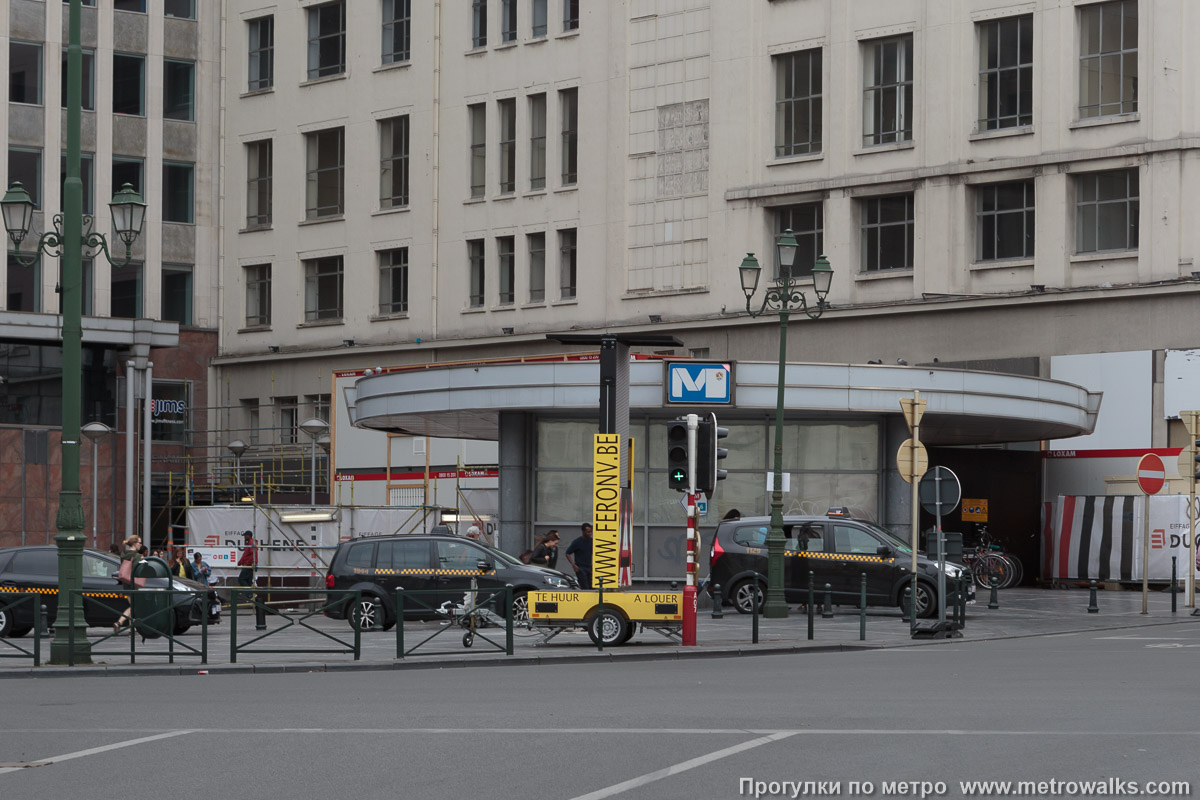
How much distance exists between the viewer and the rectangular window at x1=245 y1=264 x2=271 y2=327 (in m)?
58.1

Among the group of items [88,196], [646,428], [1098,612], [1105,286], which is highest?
[88,196]

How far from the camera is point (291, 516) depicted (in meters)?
36.0

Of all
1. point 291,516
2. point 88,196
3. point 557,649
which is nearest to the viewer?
point 557,649

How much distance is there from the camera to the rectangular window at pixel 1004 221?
140 feet

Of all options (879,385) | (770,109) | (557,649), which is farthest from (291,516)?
(770,109)

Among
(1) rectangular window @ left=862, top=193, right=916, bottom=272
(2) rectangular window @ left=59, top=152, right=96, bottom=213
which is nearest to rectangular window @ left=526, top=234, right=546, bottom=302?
(1) rectangular window @ left=862, top=193, right=916, bottom=272

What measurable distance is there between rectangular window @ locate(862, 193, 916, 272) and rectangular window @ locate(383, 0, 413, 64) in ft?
53.7

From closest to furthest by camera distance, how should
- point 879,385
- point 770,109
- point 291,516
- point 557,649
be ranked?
point 557,649 < point 879,385 < point 291,516 < point 770,109

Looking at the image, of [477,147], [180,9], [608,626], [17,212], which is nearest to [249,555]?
[608,626]

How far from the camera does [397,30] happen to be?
5484 centimetres

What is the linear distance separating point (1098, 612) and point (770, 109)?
67.7 ft

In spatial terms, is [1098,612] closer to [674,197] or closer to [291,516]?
[291,516]

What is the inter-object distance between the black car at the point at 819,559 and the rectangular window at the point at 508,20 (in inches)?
1047

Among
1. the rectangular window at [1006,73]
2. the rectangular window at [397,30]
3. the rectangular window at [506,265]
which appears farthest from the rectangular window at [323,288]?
the rectangular window at [1006,73]
